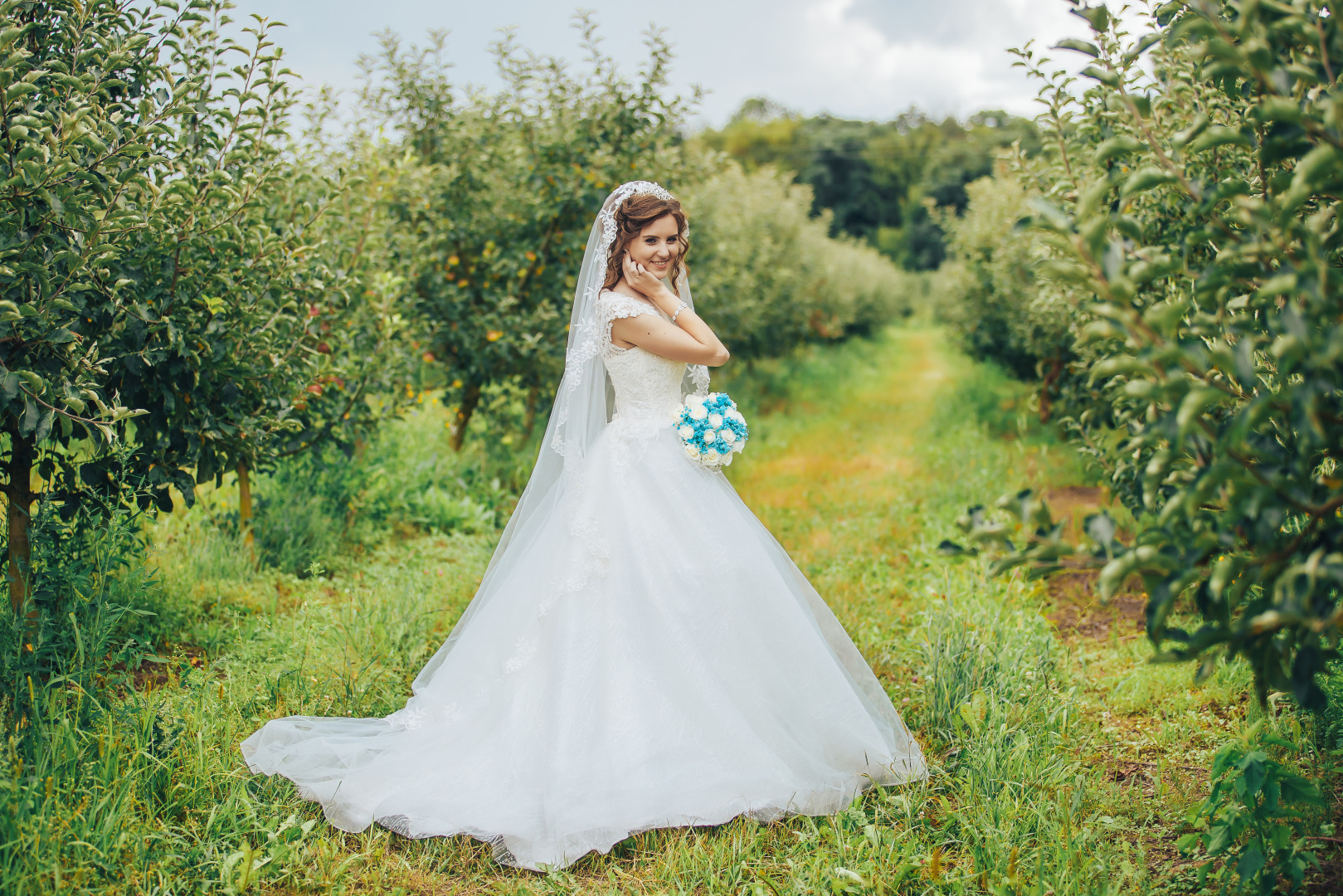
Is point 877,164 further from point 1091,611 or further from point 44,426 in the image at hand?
point 44,426

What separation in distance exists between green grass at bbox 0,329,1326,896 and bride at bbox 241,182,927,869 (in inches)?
4.7

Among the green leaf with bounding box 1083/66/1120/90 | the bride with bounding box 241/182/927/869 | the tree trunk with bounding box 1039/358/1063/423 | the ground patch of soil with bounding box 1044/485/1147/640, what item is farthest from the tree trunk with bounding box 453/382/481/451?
the tree trunk with bounding box 1039/358/1063/423

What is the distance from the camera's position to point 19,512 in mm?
3400

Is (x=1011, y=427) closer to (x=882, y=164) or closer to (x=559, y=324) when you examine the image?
(x=559, y=324)

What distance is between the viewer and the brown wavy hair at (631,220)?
3.66m

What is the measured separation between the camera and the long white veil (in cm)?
359

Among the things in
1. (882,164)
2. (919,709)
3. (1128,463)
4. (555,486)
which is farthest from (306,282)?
(882,164)

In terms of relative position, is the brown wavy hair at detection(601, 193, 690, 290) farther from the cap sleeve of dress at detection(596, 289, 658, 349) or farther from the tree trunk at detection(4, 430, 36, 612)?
the tree trunk at detection(4, 430, 36, 612)

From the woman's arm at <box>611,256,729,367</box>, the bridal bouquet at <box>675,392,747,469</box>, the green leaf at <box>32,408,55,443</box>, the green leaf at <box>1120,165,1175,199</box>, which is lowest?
the green leaf at <box>32,408,55,443</box>

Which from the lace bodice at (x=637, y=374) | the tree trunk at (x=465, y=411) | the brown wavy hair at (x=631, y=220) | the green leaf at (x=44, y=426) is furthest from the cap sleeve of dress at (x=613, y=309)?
the tree trunk at (x=465, y=411)

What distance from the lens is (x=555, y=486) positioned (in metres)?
A: 3.63

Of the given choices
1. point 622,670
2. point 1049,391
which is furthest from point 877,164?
point 622,670

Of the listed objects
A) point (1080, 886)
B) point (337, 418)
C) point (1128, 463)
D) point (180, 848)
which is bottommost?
point (180, 848)

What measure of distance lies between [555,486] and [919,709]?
186 cm
